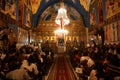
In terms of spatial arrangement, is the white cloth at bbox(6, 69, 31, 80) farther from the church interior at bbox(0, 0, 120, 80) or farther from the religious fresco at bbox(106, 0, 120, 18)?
the religious fresco at bbox(106, 0, 120, 18)

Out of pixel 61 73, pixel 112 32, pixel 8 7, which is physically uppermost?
pixel 8 7

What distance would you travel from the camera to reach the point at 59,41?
30.1 m

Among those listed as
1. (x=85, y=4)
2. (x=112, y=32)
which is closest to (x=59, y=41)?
(x=85, y=4)

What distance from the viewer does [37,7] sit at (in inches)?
1126

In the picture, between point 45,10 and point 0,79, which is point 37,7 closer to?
point 45,10

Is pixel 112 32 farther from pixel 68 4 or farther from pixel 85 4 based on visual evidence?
pixel 68 4

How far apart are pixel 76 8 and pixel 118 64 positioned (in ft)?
76.1

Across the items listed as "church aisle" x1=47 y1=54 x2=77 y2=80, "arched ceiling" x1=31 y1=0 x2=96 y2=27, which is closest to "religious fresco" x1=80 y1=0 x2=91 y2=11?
"arched ceiling" x1=31 y1=0 x2=96 y2=27

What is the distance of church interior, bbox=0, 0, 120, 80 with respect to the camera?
7124 mm

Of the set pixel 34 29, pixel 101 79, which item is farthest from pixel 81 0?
pixel 101 79

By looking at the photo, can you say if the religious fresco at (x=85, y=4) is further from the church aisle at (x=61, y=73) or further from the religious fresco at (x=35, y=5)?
the church aisle at (x=61, y=73)

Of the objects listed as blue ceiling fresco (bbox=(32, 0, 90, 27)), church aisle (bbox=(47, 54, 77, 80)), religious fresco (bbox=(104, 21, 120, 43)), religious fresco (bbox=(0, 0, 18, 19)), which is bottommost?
church aisle (bbox=(47, 54, 77, 80))

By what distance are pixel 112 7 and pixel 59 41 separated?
16.4 meters

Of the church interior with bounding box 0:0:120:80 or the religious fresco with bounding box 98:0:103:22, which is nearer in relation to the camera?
the church interior with bounding box 0:0:120:80
